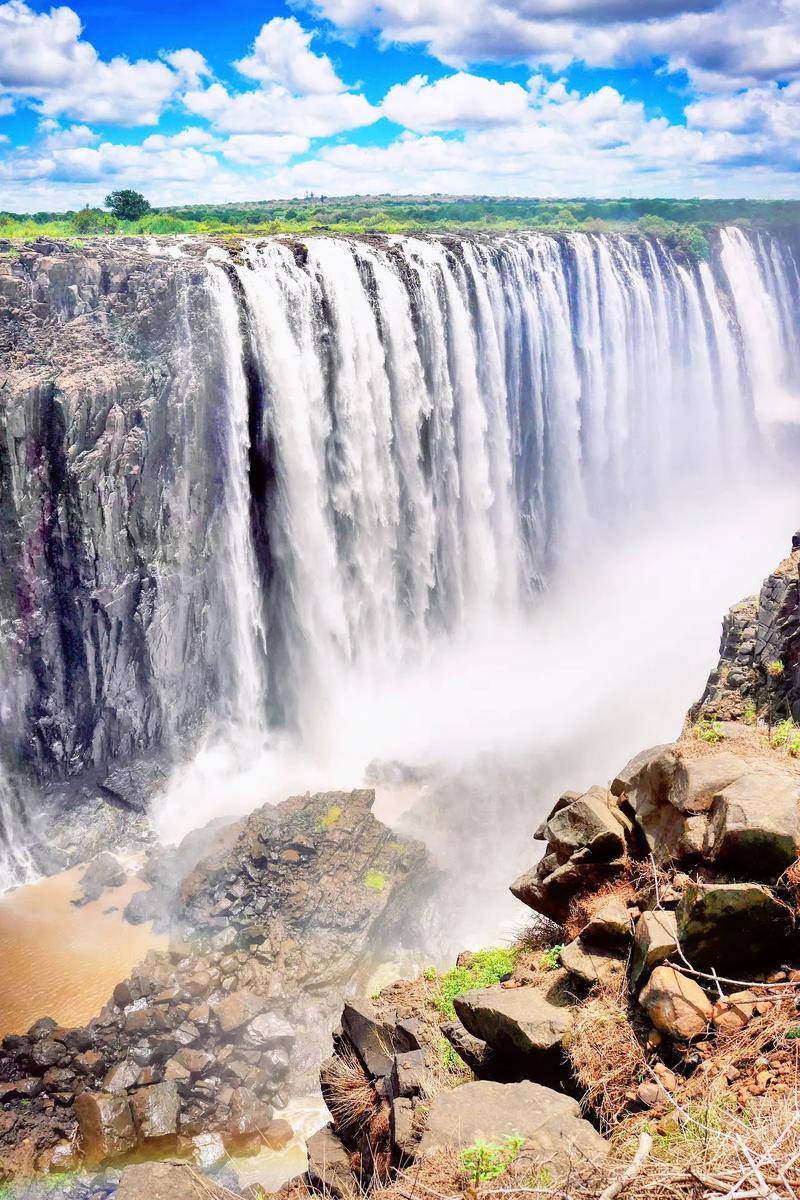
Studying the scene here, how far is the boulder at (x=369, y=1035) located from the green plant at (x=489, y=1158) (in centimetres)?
229

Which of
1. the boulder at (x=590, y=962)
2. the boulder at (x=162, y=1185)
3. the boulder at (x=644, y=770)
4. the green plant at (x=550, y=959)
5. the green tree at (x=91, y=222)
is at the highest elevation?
the green tree at (x=91, y=222)

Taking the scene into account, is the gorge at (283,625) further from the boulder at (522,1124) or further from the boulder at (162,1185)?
the boulder at (522,1124)

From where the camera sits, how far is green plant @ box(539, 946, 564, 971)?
675cm

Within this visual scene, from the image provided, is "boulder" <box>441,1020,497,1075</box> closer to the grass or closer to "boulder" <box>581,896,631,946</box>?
"boulder" <box>581,896,631,946</box>

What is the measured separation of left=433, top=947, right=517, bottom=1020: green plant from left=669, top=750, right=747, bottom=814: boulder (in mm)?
2407

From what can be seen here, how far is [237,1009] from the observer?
42.8 feet

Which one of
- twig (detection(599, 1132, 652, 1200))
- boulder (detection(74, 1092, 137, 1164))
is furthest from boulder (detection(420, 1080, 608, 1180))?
boulder (detection(74, 1092, 137, 1164))

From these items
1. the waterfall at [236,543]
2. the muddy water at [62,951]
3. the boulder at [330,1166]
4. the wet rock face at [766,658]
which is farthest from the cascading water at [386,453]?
the boulder at [330,1166]

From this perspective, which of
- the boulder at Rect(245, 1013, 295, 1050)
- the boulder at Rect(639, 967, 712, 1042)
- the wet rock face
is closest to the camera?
the boulder at Rect(639, 967, 712, 1042)

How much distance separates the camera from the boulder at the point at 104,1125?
11195mm

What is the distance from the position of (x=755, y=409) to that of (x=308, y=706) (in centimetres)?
2890

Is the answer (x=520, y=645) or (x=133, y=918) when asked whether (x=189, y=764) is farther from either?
(x=520, y=645)

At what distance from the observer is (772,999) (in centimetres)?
479

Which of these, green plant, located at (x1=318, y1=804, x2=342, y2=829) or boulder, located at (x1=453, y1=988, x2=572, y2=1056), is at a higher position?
boulder, located at (x1=453, y1=988, x2=572, y2=1056)
